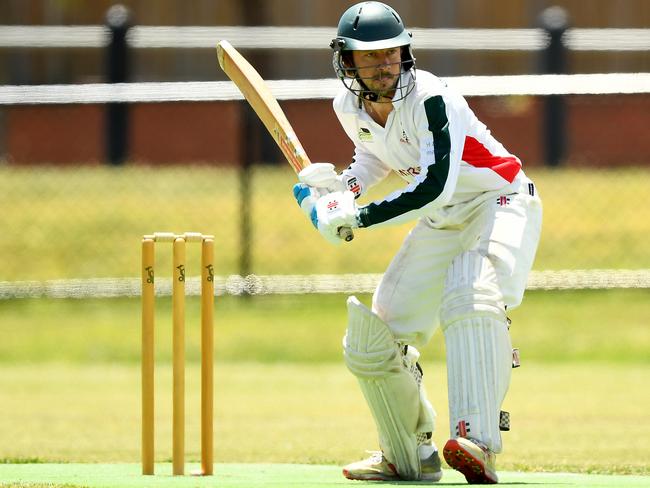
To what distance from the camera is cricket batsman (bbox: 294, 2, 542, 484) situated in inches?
179

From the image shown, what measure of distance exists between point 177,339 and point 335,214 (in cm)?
63

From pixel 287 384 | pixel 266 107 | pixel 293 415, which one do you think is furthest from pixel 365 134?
pixel 287 384

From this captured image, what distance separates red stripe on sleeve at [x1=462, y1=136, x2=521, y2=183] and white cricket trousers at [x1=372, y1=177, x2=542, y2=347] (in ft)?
0.22

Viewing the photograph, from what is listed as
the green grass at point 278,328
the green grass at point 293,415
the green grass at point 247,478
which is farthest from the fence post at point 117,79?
the green grass at point 247,478

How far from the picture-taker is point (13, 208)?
11523 mm

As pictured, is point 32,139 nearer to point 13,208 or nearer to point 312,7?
point 13,208

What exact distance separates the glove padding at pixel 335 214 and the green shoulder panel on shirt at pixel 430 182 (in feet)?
0.13

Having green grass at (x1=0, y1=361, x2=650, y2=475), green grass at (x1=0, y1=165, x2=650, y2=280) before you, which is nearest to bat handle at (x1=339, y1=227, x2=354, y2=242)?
green grass at (x1=0, y1=361, x2=650, y2=475)

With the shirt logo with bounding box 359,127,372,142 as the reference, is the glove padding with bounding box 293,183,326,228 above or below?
below

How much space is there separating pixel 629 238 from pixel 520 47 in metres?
1.73

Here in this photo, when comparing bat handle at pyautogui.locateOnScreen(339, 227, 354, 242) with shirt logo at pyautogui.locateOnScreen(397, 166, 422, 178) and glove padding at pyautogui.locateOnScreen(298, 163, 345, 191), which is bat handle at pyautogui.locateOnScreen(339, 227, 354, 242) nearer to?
glove padding at pyautogui.locateOnScreen(298, 163, 345, 191)

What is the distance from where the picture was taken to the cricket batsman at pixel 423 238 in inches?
179

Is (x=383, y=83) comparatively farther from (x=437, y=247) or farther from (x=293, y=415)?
(x=293, y=415)

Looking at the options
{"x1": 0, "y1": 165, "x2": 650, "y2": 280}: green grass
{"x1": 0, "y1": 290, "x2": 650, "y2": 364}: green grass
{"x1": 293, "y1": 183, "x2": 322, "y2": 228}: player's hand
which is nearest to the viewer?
{"x1": 293, "y1": 183, "x2": 322, "y2": 228}: player's hand
